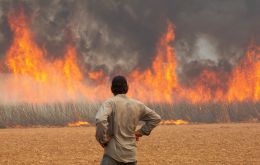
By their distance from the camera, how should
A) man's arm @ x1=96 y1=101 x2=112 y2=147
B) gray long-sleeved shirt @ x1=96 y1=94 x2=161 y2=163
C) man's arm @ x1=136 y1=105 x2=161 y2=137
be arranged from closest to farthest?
man's arm @ x1=96 y1=101 x2=112 y2=147, gray long-sleeved shirt @ x1=96 y1=94 x2=161 y2=163, man's arm @ x1=136 y1=105 x2=161 y2=137

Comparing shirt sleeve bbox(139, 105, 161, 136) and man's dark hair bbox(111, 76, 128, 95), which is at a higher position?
man's dark hair bbox(111, 76, 128, 95)

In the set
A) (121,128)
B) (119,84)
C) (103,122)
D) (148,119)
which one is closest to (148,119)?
(148,119)

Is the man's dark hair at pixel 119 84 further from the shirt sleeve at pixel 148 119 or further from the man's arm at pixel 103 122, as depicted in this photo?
the shirt sleeve at pixel 148 119

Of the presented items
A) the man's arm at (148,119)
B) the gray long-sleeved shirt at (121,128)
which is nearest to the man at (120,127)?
the gray long-sleeved shirt at (121,128)

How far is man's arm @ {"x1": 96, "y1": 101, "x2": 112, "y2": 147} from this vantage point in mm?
6758

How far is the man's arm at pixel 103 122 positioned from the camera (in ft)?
22.2

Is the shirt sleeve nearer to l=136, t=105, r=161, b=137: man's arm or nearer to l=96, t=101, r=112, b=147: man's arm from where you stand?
l=136, t=105, r=161, b=137: man's arm

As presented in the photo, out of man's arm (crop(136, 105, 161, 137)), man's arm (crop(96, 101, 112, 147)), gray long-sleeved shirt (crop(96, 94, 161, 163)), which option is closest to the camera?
man's arm (crop(96, 101, 112, 147))

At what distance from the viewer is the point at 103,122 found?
6770 mm

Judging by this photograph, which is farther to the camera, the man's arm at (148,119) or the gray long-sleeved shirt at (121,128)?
the man's arm at (148,119)

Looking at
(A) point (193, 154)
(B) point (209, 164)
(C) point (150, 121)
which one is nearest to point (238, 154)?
(A) point (193, 154)

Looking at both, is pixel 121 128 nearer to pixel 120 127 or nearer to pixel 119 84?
pixel 120 127

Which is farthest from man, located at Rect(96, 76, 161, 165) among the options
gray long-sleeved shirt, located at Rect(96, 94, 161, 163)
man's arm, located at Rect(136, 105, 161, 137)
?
man's arm, located at Rect(136, 105, 161, 137)

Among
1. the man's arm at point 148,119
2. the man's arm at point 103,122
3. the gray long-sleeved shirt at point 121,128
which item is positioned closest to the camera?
the man's arm at point 103,122
